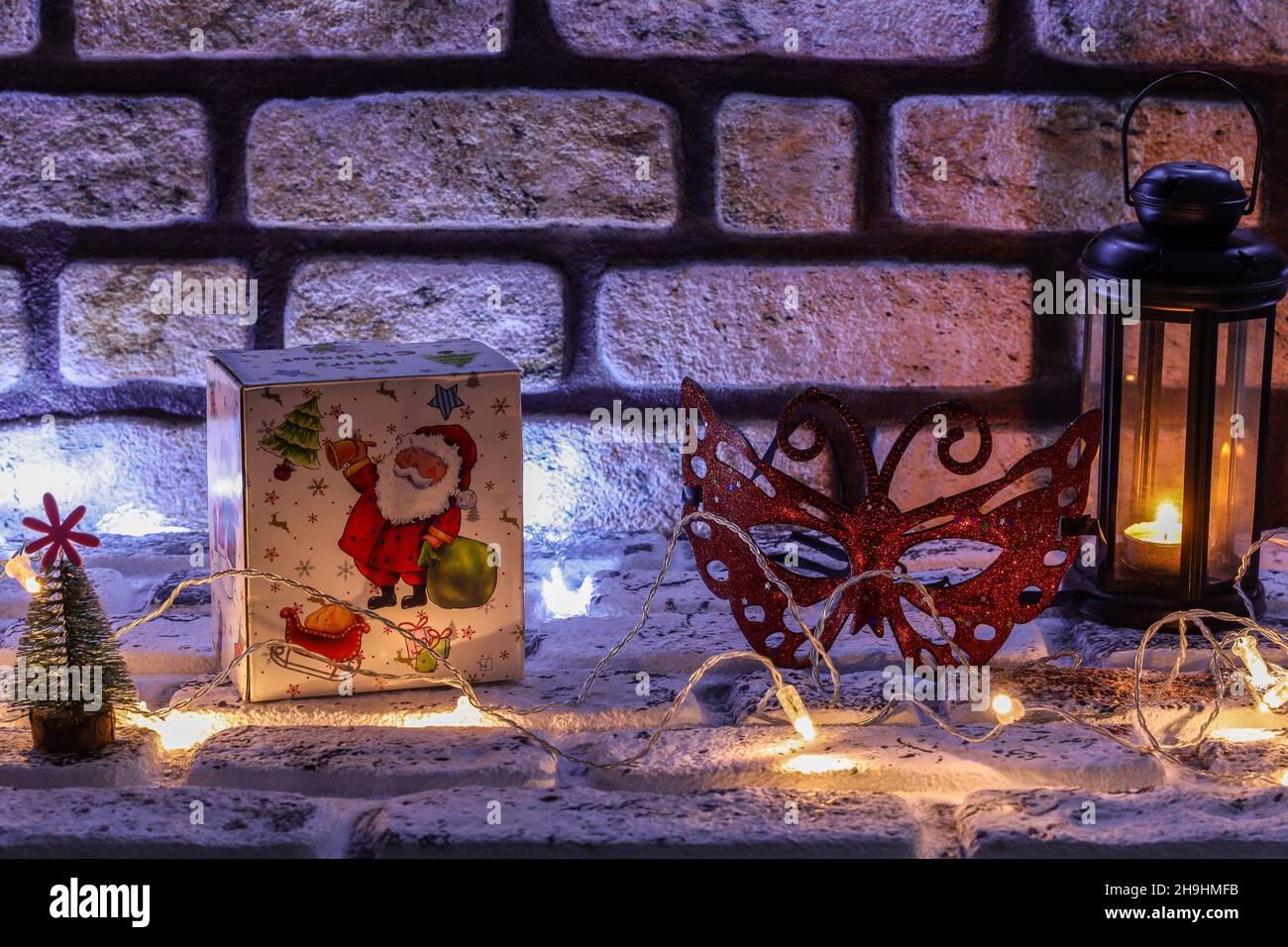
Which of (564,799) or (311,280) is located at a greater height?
(311,280)

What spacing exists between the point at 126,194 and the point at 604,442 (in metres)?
0.52

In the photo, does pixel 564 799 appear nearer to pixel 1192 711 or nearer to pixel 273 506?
pixel 273 506

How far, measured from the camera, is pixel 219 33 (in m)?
1.51

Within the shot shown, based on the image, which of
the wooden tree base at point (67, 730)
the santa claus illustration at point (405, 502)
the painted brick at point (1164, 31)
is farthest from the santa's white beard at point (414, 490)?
the painted brick at point (1164, 31)

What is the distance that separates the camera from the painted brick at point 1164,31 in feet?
4.89

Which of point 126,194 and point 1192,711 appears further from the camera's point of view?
point 126,194

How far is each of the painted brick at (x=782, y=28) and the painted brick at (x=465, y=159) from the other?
59mm

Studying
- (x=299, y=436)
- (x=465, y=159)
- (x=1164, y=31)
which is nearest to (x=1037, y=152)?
(x=1164, y=31)

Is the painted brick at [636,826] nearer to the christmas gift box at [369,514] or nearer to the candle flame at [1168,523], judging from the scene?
the christmas gift box at [369,514]

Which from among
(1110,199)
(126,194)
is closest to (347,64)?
(126,194)

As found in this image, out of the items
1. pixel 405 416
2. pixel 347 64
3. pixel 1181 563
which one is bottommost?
pixel 1181 563

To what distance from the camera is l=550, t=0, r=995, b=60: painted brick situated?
1.49 m

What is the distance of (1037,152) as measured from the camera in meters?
1.52

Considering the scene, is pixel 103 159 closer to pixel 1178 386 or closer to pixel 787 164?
pixel 787 164
